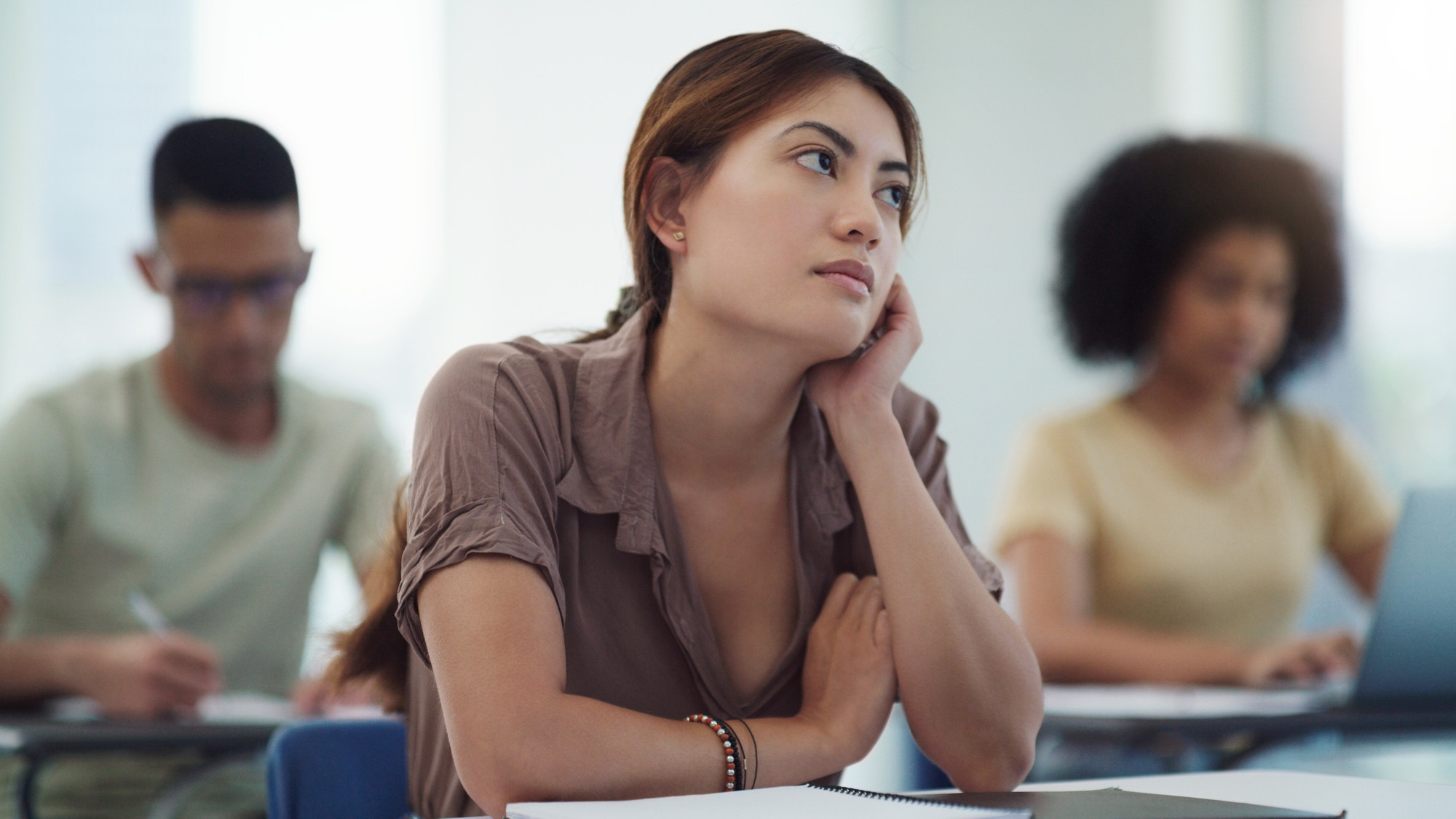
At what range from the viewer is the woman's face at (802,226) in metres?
1.33

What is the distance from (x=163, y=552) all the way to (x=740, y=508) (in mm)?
1322

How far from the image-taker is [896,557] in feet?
4.42

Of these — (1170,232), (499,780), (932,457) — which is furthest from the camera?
(1170,232)

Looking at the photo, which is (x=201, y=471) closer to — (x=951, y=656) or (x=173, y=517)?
(x=173, y=517)

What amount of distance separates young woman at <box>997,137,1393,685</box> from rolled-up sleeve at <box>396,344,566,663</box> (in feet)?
4.58

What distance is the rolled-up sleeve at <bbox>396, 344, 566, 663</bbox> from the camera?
1170 mm

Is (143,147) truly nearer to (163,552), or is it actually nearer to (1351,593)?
(163,552)

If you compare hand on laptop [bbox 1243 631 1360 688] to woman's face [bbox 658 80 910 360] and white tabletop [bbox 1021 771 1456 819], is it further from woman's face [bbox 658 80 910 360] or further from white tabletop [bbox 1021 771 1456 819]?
woman's face [bbox 658 80 910 360]

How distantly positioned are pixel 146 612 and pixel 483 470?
1.22 m

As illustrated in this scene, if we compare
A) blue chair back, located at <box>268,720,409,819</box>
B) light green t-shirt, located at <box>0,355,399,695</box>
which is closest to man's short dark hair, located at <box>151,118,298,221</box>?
light green t-shirt, located at <box>0,355,399,695</box>

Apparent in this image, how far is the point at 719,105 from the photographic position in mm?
1379

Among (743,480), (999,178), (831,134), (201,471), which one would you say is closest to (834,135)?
(831,134)

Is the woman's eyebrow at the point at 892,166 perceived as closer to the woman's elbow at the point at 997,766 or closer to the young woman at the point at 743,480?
the young woman at the point at 743,480

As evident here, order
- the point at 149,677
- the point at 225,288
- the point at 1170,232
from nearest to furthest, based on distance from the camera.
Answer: the point at 149,677
the point at 225,288
the point at 1170,232
